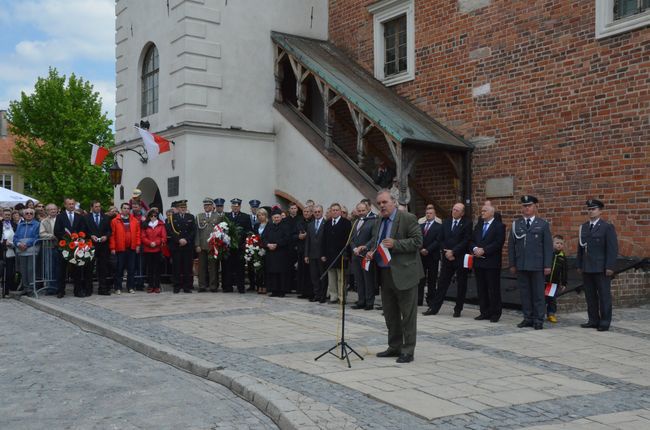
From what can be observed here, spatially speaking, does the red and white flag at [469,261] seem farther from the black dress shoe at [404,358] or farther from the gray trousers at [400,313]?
the black dress shoe at [404,358]

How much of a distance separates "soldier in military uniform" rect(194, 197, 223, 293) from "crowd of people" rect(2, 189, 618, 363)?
0.07 ft

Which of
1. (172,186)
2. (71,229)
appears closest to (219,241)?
(71,229)

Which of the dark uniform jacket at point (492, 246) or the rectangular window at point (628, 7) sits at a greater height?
the rectangular window at point (628, 7)

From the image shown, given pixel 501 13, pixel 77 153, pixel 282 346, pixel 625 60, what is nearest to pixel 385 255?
pixel 282 346

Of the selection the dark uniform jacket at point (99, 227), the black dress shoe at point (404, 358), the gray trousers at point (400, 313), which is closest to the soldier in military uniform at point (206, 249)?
the dark uniform jacket at point (99, 227)

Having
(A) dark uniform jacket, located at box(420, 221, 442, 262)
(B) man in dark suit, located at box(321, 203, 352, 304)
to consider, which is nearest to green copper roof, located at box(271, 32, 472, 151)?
(B) man in dark suit, located at box(321, 203, 352, 304)

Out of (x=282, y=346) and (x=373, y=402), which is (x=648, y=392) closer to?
(x=373, y=402)

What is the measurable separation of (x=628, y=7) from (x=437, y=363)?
29.3 ft

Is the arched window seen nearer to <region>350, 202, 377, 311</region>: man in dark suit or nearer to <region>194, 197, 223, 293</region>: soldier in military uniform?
<region>194, 197, 223, 293</region>: soldier in military uniform

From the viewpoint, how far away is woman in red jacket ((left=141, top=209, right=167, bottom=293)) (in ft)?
48.4

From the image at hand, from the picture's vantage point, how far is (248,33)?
19.1m

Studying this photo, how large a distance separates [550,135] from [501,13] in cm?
301

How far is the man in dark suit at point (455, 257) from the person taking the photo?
36.6 ft

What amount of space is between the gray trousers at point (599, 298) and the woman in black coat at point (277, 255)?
19.5 ft
